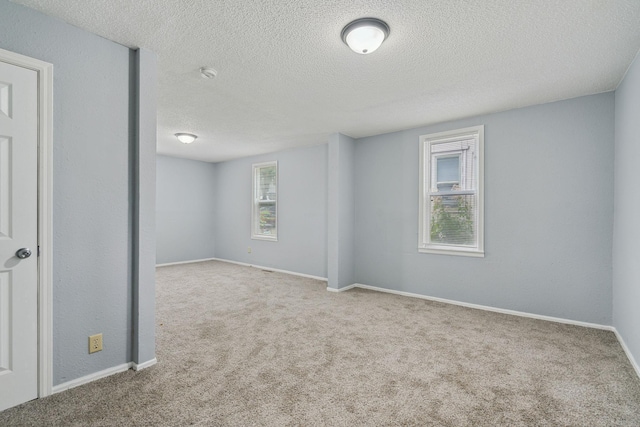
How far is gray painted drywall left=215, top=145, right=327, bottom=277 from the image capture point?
556cm

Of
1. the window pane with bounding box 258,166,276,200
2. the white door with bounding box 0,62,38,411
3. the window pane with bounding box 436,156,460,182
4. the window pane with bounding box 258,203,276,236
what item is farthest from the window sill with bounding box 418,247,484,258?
the white door with bounding box 0,62,38,411

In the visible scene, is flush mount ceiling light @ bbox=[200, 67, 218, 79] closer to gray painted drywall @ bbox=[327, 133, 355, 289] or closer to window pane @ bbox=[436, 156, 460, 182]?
gray painted drywall @ bbox=[327, 133, 355, 289]

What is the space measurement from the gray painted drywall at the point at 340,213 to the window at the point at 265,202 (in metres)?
1.79

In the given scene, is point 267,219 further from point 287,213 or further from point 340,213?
point 340,213

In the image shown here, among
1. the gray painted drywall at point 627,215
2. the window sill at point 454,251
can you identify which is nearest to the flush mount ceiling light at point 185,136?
the window sill at point 454,251

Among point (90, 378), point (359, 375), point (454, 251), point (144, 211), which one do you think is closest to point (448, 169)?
point (454, 251)

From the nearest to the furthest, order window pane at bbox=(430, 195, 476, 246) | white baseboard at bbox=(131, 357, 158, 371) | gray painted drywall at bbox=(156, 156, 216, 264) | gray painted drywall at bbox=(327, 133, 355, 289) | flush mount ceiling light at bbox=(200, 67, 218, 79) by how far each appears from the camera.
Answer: white baseboard at bbox=(131, 357, 158, 371) < flush mount ceiling light at bbox=(200, 67, 218, 79) < window pane at bbox=(430, 195, 476, 246) < gray painted drywall at bbox=(327, 133, 355, 289) < gray painted drywall at bbox=(156, 156, 216, 264)

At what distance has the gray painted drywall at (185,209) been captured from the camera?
6590 millimetres

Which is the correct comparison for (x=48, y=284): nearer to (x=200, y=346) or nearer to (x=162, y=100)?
(x=200, y=346)

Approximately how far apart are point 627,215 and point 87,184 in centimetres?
425

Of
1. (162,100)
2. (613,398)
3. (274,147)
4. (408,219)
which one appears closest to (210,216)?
(274,147)

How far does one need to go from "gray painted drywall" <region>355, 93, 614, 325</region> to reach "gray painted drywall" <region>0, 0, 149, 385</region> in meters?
3.47

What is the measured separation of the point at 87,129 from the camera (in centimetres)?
213

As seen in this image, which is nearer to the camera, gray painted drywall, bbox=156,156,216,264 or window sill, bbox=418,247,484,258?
window sill, bbox=418,247,484,258
